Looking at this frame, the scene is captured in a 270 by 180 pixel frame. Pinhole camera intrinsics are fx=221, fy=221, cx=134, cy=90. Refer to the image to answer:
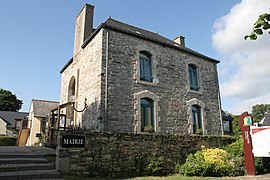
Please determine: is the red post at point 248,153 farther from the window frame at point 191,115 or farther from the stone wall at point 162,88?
the window frame at point 191,115

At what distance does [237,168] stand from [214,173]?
1064mm

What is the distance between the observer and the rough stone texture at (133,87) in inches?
403

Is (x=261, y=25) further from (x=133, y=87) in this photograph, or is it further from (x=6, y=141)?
(x=6, y=141)

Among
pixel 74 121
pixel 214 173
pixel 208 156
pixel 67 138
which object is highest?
pixel 74 121

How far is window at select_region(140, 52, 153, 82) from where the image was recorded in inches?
472

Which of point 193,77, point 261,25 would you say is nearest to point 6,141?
point 193,77

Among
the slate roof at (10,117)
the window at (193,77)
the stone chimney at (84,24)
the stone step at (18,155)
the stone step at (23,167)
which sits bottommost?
the stone step at (23,167)

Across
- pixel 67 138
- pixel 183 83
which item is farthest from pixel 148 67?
pixel 67 138

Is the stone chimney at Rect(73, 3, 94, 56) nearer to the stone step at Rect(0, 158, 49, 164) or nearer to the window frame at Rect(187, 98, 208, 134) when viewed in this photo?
the window frame at Rect(187, 98, 208, 134)

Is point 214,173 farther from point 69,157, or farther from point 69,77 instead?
point 69,77

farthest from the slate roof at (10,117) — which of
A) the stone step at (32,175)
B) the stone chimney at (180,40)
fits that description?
the stone step at (32,175)

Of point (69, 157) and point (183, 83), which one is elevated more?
point (183, 83)

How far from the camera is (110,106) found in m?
9.99

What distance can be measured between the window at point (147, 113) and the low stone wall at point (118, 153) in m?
2.38
